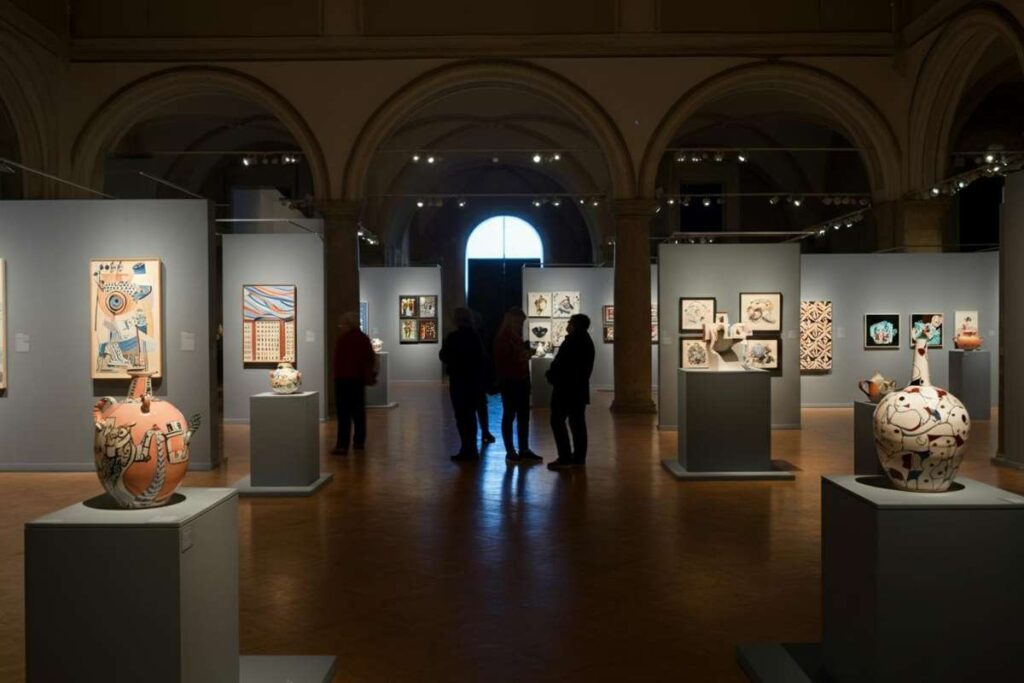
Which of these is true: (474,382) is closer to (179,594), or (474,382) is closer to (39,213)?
(39,213)

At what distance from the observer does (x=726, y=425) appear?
9148 mm

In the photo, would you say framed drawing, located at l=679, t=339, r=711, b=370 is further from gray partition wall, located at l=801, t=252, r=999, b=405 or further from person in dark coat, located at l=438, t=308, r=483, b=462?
gray partition wall, located at l=801, t=252, r=999, b=405

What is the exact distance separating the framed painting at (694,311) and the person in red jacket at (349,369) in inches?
194

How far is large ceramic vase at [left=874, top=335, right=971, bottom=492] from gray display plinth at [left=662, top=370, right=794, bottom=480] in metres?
5.18

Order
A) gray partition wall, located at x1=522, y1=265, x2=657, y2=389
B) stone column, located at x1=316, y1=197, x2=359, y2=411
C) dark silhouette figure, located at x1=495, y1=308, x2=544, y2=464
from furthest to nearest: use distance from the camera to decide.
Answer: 1. gray partition wall, located at x1=522, y1=265, x2=657, y2=389
2. stone column, located at x1=316, y1=197, x2=359, y2=411
3. dark silhouette figure, located at x1=495, y1=308, x2=544, y2=464

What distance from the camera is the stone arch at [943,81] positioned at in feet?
43.4

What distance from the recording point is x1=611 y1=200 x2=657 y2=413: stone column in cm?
1566

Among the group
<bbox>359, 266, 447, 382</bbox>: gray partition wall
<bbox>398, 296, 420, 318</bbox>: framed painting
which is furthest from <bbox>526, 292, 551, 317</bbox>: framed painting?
<bbox>398, 296, 420, 318</bbox>: framed painting

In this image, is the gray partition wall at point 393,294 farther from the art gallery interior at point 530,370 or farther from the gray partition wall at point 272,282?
the gray partition wall at point 272,282

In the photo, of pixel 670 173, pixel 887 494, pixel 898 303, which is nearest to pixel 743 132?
pixel 670 173

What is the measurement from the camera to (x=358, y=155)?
1578 cm

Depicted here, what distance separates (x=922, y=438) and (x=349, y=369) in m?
7.51

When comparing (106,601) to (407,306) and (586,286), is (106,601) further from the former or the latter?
(407,306)

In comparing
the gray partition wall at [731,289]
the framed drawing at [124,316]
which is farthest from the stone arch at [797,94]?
the framed drawing at [124,316]
